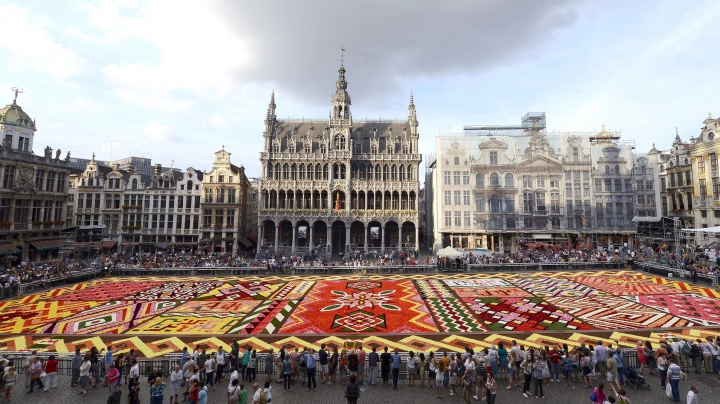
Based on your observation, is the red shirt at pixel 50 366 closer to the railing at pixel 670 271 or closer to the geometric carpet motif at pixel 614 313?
the geometric carpet motif at pixel 614 313

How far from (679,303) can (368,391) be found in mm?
24016

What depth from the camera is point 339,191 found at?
56188 millimetres

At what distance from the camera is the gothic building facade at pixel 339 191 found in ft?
182

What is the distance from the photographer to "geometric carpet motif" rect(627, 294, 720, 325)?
1969cm

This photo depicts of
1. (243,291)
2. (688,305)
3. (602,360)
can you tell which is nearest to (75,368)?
(243,291)

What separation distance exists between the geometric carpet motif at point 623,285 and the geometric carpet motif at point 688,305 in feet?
4.25

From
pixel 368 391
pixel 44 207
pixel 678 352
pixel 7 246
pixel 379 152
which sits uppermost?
pixel 379 152

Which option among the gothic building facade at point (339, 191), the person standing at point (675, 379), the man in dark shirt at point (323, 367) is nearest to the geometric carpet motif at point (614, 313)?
the person standing at point (675, 379)

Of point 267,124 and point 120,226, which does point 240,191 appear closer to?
point 267,124

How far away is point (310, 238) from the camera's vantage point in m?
54.5

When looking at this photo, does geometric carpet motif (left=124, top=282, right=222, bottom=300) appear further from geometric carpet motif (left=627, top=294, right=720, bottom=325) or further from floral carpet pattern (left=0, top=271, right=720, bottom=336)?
geometric carpet motif (left=627, top=294, right=720, bottom=325)

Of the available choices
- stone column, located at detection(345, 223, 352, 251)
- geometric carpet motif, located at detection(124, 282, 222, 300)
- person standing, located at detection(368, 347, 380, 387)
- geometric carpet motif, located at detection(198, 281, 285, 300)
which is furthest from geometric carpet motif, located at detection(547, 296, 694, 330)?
stone column, located at detection(345, 223, 352, 251)

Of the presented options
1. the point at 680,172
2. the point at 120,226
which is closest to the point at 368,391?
the point at 120,226

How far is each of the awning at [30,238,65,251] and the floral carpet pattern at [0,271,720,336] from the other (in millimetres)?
17314
